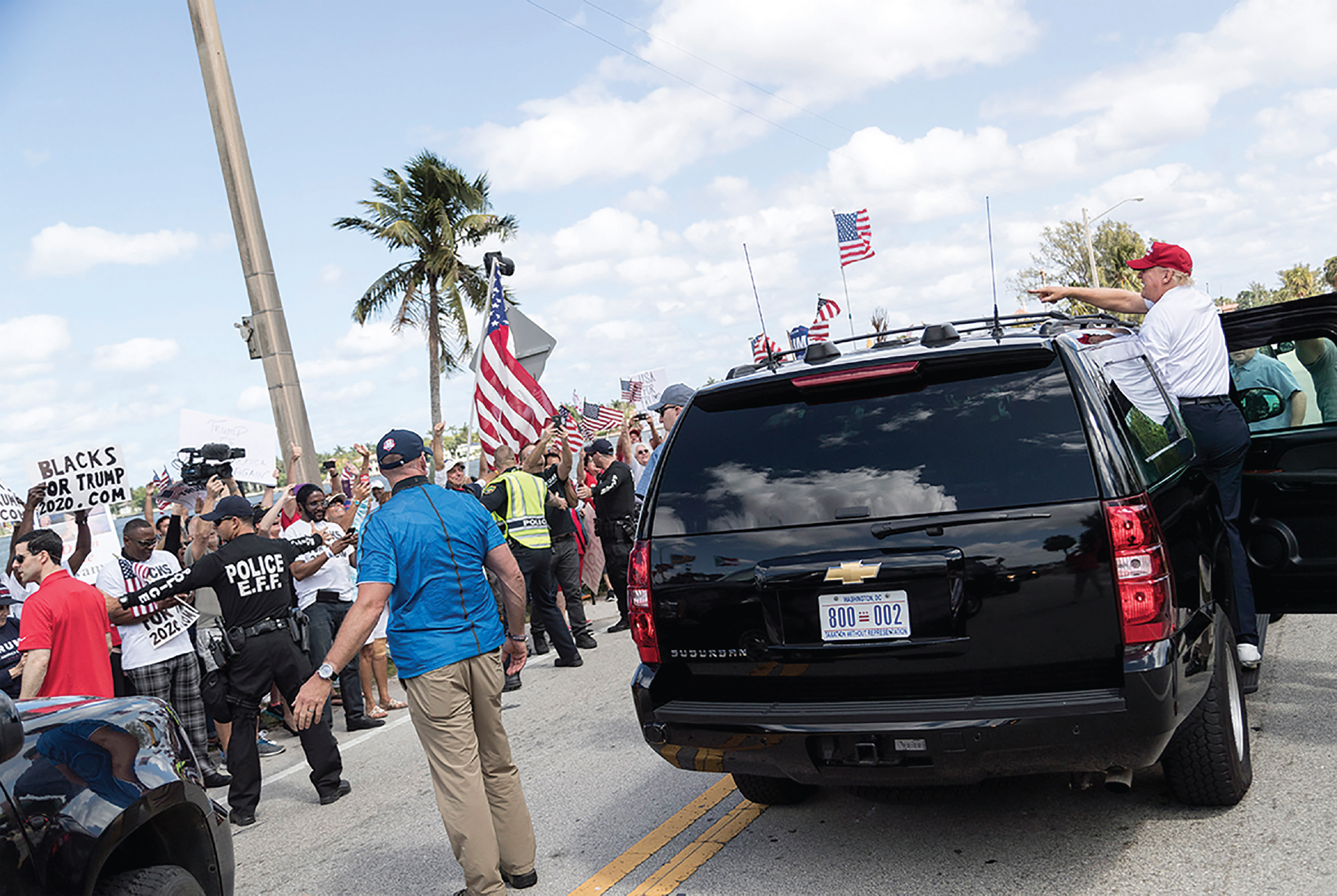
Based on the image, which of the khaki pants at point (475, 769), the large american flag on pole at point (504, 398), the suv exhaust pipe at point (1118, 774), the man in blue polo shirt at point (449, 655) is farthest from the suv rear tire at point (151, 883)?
the large american flag on pole at point (504, 398)

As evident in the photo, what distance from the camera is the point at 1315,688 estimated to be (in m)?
5.89

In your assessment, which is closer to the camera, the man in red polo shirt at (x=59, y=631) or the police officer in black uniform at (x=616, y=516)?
the man in red polo shirt at (x=59, y=631)

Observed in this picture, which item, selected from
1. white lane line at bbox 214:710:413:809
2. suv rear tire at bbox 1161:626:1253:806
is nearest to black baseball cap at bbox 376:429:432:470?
white lane line at bbox 214:710:413:809

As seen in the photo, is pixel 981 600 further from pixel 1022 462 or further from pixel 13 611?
pixel 13 611

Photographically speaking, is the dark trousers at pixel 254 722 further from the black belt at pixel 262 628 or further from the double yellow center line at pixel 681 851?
the double yellow center line at pixel 681 851

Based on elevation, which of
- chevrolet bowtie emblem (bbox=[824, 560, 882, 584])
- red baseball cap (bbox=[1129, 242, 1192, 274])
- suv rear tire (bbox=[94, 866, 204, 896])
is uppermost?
red baseball cap (bbox=[1129, 242, 1192, 274])

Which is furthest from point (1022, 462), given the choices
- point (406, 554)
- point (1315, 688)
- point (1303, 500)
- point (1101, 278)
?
point (1101, 278)

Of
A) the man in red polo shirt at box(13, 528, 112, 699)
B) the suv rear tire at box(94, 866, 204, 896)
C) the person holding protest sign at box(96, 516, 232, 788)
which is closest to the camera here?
the suv rear tire at box(94, 866, 204, 896)

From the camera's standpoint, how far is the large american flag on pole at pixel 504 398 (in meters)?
11.3

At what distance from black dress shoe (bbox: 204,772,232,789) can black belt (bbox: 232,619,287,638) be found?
5.03 feet

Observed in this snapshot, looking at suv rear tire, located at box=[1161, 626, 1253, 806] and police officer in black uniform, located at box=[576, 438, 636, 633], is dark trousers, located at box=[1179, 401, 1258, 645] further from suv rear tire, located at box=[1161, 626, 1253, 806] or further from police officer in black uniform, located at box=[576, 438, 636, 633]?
police officer in black uniform, located at box=[576, 438, 636, 633]

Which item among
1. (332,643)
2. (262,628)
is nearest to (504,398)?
(332,643)

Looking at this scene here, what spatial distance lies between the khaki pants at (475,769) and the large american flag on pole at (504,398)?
6.76m

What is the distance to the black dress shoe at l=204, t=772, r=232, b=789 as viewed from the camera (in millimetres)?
7383
